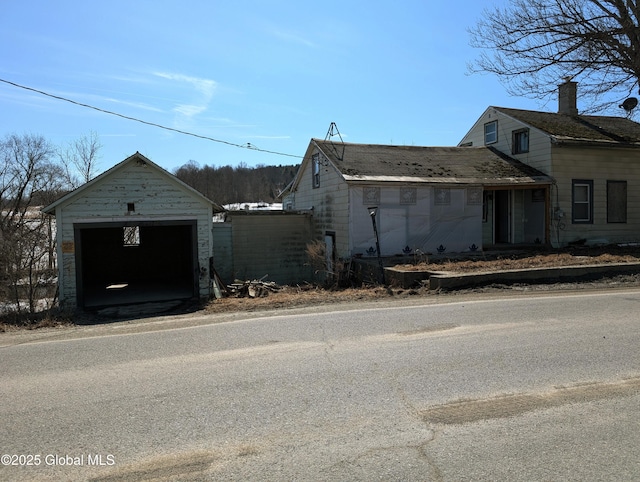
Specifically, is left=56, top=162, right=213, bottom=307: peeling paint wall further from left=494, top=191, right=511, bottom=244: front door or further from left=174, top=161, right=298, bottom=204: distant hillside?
left=174, top=161, right=298, bottom=204: distant hillside

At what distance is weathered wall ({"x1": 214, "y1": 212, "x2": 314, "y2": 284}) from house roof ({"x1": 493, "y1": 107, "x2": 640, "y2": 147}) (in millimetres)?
10817

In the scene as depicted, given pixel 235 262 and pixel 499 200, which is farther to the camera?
pixel 499 200

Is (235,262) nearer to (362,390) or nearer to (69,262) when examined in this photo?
(69,262)

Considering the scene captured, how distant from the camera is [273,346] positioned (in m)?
6.54

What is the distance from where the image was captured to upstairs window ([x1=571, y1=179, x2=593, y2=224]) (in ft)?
64.1

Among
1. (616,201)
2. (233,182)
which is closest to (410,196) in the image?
(616,201)

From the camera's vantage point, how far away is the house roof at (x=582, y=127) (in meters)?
19.4

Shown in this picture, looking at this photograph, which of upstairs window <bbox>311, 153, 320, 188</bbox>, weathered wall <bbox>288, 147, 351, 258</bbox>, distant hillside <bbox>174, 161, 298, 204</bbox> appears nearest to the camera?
weathered wall <bbox>288, 147, 351, 258</bbox>

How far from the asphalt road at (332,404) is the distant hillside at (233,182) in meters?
65.0

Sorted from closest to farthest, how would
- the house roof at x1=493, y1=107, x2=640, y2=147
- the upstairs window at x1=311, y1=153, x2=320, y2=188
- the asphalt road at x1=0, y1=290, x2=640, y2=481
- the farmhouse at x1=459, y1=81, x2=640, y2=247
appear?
the asphalt road at x1=0, y1=290, x2=640, y2=481
the farmhouse at x1=459, y1=81, x2=640, y2=247
the house roof at x1=493, y1=107, x2=640, y2=147
the upstairs window at x1=311, y1=153, x2=320, y2=188

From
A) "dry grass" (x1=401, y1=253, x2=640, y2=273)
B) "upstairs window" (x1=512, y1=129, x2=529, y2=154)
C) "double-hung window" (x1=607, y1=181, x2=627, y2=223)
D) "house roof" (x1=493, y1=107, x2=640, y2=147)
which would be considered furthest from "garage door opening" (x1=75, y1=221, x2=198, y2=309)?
"double-hung window" (x1=607, y1=181, x2=627, y2=223)

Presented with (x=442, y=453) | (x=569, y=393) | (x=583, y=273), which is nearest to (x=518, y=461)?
(x=442, y=453)

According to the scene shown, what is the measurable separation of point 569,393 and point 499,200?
59.6 feet

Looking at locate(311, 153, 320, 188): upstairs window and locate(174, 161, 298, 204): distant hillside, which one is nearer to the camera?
locate(311, 153, 320, 188): upstairs window
